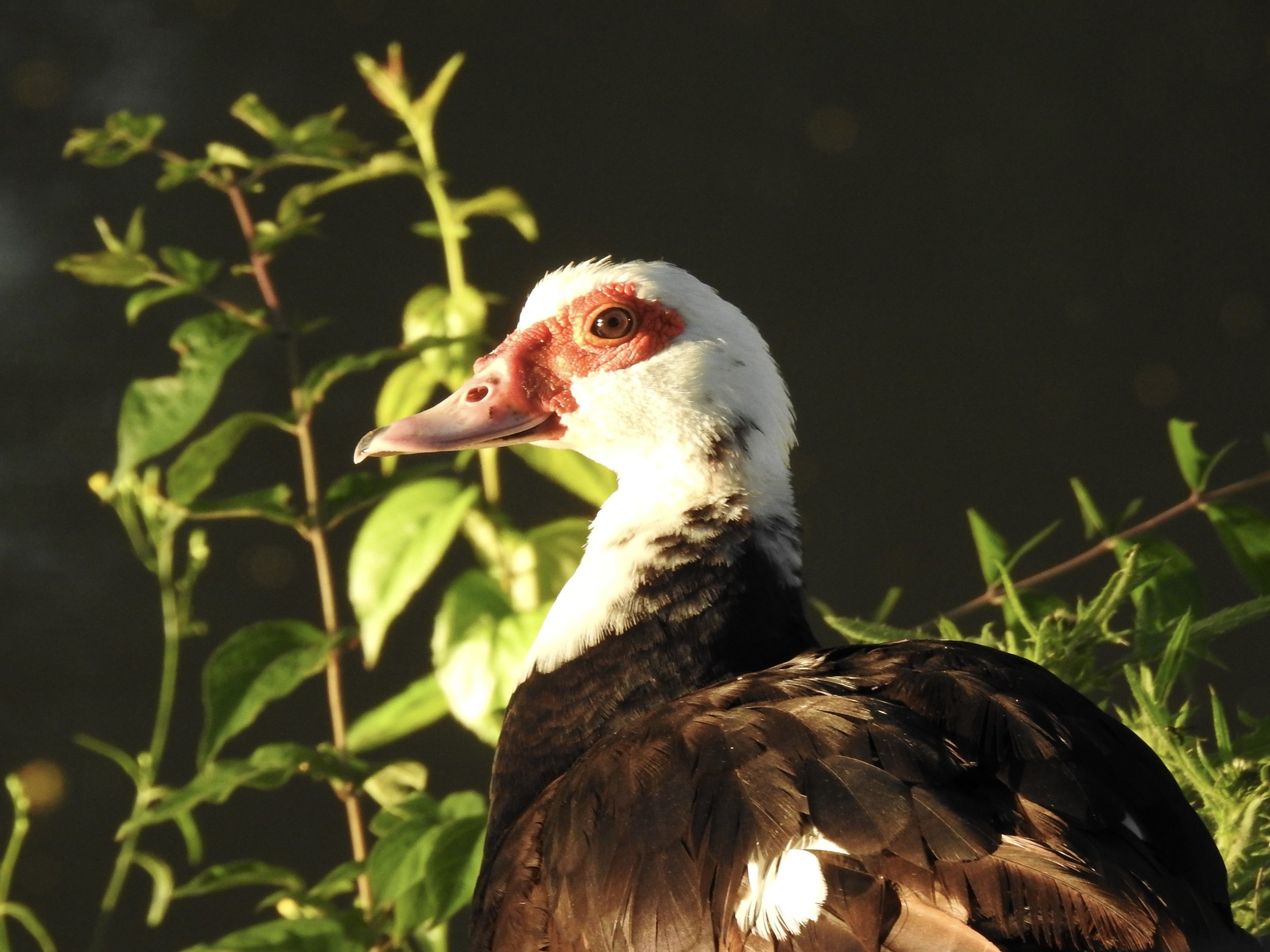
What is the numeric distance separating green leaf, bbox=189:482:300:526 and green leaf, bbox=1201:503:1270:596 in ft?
2.72

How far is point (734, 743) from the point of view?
2.61 feet

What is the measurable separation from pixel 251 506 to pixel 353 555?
0.12m

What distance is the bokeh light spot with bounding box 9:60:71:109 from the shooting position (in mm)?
1879

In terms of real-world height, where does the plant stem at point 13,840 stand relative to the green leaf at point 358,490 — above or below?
below

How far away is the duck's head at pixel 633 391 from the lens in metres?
1.06

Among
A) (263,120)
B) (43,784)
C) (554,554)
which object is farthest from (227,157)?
(43,784)

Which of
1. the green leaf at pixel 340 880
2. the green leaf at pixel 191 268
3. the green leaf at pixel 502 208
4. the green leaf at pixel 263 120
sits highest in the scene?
the green leaf at pixel 263 120

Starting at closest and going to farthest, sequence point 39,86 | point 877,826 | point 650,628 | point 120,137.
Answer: point 877,826, point 650,628, point 120,137, point 39,86

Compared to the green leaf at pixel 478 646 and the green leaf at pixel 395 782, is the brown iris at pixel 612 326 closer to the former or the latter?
the green leaf at pixel 478 646

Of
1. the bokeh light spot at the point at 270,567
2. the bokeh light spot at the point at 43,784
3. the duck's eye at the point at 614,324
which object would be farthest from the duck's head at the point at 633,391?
the bokeh light spot at the point at 43,784

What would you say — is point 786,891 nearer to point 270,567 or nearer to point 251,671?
point 251,671

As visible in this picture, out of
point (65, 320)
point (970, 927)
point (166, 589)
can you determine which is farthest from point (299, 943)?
point (65, 320)

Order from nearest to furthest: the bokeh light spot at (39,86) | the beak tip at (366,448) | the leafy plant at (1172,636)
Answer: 1. the leafy plant at (1172,636)
2. the beak tip at (366,448)
3. the bokeh light spot at (39,86)

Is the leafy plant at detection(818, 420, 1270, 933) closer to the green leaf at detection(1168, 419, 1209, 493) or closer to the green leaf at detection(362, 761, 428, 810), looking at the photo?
the green leaf at detection(1168, 419, 1209, 493)
